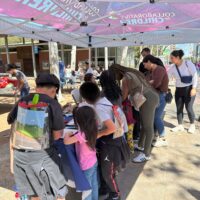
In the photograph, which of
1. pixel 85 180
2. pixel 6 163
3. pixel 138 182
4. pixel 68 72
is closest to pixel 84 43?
pixel 6 163

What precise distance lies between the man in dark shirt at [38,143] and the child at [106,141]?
0.44 m

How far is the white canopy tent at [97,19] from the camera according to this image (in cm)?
389

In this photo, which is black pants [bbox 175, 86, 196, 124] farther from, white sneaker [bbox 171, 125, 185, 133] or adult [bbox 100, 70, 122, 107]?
adult [bbox 100, 70, 122, 107]

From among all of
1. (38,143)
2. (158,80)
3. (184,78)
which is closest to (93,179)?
(38,143)

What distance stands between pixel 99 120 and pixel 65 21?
2.66 m

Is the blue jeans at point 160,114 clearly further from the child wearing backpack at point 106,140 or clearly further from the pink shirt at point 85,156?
the pink shirt at point 85,156

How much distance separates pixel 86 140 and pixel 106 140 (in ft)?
1.17

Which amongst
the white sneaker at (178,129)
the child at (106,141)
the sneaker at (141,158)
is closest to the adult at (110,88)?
the child at (106,141)

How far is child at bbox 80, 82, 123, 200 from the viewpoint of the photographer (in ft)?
9.14

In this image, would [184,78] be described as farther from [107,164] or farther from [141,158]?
[107,164]

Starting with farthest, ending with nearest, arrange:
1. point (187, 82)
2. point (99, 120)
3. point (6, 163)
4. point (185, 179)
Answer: point (187, 82) < point (6, 163) < point (185, 179) < point (99, 120)

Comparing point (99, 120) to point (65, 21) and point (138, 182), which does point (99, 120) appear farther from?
point (65, 21)

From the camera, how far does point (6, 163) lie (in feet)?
14.8

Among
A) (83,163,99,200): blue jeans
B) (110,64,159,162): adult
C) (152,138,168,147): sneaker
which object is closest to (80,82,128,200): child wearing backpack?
(83,163,99,200): blue jeans
